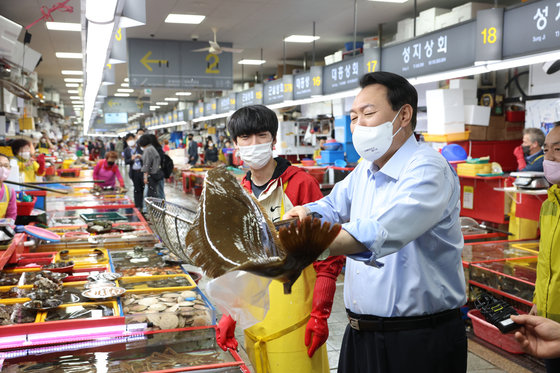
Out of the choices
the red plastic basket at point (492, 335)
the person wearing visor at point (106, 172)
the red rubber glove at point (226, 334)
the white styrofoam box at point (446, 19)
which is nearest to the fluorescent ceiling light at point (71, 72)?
the person wearing visor at point (106, 172)

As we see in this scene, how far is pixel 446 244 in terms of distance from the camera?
1.60 metres

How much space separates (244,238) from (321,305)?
1038mm

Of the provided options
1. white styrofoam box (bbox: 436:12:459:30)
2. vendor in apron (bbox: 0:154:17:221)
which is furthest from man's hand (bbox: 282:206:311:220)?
white styrofoam box (bbox: 436:12:459:30)

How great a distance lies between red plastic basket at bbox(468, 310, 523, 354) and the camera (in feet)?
12.9

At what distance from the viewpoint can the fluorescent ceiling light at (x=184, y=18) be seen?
964 cm

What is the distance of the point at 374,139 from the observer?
1.64 metres

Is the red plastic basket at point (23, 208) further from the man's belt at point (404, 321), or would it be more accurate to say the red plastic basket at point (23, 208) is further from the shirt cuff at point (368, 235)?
the shirt cuff at point (368, 235)

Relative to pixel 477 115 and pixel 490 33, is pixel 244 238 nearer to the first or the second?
pixel 490 33

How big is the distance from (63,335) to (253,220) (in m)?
1.53

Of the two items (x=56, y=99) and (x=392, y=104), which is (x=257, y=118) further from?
(x=56, y=99)

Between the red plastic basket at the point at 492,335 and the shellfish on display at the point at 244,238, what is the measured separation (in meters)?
3.48

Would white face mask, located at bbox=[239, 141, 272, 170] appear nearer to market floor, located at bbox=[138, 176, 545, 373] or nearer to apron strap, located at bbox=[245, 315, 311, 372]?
apron strap, located at bbox=[245, 315, 311, 372]

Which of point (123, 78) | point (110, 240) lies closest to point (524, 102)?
point (110, 240)

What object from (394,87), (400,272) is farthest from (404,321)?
(394,87)
